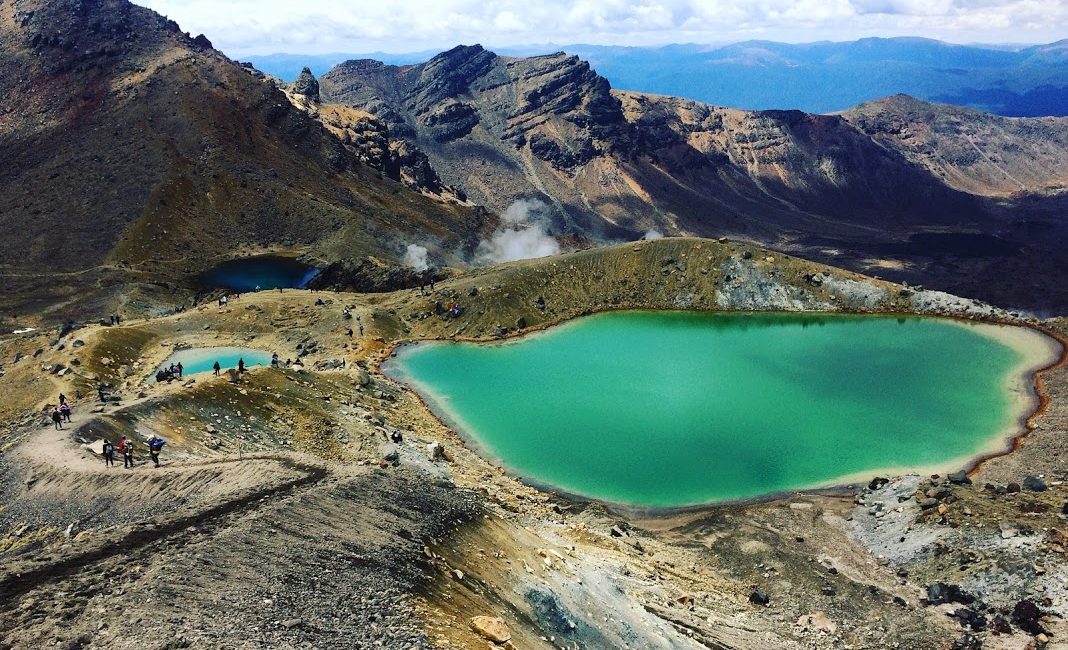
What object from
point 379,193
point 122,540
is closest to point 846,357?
point 122,540

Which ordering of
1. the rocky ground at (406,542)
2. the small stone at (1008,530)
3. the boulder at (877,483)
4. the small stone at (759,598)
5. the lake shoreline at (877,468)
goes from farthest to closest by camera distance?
the boulder at (877,483) → the lake shoreline at (877,468) → the small stone at (1008,530) → the small stone at (759,598) → the rocky ground at (406,542)

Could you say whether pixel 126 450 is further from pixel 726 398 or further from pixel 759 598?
pixel 726 398

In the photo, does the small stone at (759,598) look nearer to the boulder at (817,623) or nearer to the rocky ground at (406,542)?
the rocky ground at (406,542)

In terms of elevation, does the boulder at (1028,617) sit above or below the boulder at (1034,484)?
below

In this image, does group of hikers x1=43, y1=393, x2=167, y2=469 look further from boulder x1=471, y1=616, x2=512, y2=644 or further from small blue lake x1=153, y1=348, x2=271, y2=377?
small blue lake x1=153, y1=348, x2=271, y2=377

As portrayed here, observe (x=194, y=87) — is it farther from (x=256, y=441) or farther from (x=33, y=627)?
(x=33, y=627)

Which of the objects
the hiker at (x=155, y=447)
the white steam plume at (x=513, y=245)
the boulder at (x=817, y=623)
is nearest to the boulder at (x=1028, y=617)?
the boulder at (x=817, y=623)

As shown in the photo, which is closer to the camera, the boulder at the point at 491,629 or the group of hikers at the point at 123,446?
the boulder at the point at 491,629

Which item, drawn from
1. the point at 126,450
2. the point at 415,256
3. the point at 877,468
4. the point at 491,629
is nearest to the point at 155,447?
the point at 126,450
